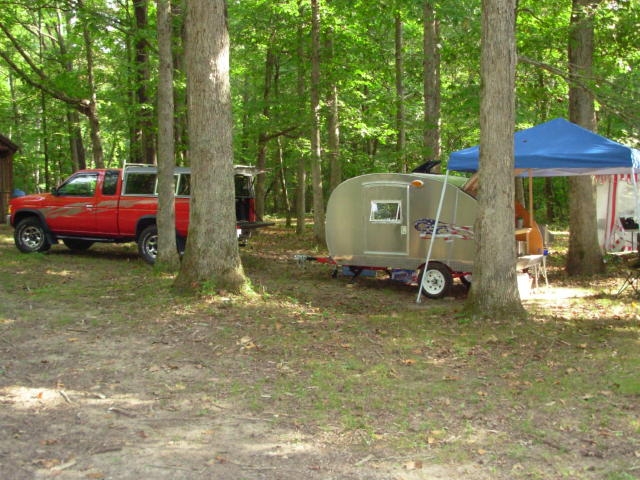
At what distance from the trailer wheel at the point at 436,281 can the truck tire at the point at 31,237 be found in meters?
8.59

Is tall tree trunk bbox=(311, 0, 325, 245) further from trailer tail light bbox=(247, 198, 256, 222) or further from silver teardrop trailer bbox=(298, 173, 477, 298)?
silver teardrop trailer bbox=(298, 173, 477, 298)

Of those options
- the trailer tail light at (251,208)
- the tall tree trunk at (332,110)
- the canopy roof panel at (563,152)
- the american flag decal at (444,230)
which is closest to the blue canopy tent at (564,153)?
the canopy roof panel at (563,152)

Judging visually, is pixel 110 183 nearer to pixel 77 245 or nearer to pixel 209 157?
pixel 77 245

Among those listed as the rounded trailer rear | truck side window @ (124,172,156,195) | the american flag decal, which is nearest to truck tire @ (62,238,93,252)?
truck side window @ (124,172,156,195)

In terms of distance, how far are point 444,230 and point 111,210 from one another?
7.08 metres

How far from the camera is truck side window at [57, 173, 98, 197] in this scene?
45.3ft

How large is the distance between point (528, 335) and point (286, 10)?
11941 mm

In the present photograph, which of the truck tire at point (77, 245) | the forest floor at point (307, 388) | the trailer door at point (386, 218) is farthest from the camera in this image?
the truck tire at point (77, 245)

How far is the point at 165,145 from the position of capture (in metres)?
11.0

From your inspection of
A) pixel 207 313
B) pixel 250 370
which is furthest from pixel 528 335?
pixel 207 313

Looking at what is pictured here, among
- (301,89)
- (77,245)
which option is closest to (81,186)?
(77,245)

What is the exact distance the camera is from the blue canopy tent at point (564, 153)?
29.3 feet

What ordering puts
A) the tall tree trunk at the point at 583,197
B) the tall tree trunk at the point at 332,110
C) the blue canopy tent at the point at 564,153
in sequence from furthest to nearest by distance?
the tall tree trunk at the point at 332,110, the tall tree trunk at the point at 583,197, the blue canopy tent at the point at 564,153

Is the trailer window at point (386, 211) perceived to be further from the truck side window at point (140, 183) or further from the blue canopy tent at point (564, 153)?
the truck side window at point (140, 183)
